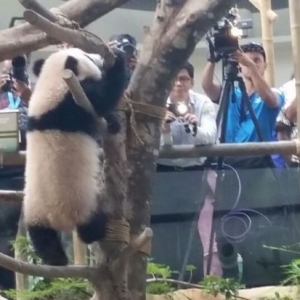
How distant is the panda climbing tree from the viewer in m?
1.38

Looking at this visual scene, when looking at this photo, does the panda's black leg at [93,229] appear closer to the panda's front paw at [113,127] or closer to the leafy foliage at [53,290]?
the panda's front paw at [113,127]

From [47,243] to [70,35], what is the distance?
0.44 metres

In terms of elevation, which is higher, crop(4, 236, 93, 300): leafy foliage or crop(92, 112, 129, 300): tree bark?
crop(92, 112, 129, 300): tree bark

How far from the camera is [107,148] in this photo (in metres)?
1.41

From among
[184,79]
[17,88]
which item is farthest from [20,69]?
[184,79]

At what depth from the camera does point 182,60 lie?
1.50 metres

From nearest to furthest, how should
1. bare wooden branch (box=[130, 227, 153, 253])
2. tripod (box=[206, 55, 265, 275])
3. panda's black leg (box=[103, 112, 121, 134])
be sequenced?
bare wooden branch (box=[130, 227, 153, 253]) → panda's black leg (box=[103, 112, 121, 134]) → tripod (box=[206, 55, 265, 275])

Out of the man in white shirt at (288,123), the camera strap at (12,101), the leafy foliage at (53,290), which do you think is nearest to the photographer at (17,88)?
the camera strap at (12,101)

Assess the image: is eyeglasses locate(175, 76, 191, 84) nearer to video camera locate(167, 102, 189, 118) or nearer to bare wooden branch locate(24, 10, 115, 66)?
video camera locate(167, 102, 189, 118)

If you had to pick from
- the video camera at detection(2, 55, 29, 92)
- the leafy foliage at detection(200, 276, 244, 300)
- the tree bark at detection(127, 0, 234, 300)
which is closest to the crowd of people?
the video camera at detection(2, 55, 29, 92)

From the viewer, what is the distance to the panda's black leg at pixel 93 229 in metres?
1.37

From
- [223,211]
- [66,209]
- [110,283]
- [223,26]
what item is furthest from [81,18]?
[223,211]

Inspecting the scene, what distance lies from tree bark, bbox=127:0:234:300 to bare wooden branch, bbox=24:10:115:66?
126 millimetres

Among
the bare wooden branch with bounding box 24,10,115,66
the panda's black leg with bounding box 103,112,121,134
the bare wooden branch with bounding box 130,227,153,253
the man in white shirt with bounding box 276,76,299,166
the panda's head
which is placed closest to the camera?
the bare wooden branch with bounding box 24,10,115,66
